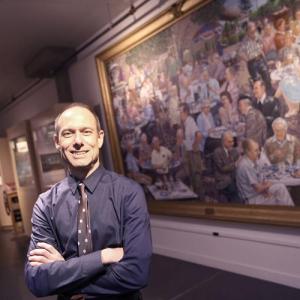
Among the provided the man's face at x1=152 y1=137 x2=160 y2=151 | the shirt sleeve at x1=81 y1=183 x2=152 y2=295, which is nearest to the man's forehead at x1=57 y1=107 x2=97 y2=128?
the shirt sleeve at x1=81 y1=183 x2=152 y2=295

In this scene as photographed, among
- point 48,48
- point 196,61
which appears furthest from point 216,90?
point 48,48

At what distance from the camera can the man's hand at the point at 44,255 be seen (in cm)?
121

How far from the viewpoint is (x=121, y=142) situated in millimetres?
3752

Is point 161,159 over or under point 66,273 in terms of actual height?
over

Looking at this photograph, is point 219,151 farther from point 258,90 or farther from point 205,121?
point 258,90

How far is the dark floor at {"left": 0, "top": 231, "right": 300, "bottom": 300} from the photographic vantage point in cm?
239

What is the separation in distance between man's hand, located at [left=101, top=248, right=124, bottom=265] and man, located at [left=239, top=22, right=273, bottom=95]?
165cm

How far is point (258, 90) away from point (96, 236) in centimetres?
169

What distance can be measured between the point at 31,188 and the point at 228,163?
12.2 ft

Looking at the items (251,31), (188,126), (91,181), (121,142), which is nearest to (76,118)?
(91,181)

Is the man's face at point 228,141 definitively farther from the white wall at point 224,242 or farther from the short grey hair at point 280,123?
the white wall at point 224,242

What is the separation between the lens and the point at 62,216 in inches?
49.6

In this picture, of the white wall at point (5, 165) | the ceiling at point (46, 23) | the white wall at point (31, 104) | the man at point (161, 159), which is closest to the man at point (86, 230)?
the man at point (161, 159)

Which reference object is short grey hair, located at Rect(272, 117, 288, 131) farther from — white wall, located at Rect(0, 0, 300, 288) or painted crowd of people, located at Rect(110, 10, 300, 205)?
white wall, located at Rect(0, 0, 300, 288)
